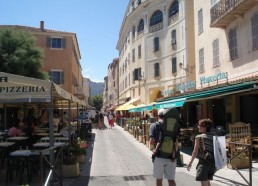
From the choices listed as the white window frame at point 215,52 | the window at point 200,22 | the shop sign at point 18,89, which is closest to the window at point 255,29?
the white window frame at point 215,52

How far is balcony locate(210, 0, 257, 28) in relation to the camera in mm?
17703

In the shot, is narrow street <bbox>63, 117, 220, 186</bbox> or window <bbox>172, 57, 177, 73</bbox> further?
window <bbox>172, 57, 177, 73</bbox>

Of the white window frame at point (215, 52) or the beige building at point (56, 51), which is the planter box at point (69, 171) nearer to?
the white window frame at point (215, 52)

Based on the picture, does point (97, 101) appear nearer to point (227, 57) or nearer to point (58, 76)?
point (58, 76)

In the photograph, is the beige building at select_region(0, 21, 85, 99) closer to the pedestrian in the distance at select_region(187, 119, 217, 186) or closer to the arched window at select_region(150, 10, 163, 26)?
the arched window at select_region(150, 10, 163, 26)

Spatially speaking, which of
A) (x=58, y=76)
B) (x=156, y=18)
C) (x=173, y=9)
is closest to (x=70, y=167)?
(x=58, y=76)

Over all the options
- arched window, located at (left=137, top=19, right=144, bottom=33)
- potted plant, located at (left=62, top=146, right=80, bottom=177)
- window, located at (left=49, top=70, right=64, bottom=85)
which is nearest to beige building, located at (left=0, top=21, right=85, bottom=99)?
window, located at (left=49, top=70, right=64, bottom=85)

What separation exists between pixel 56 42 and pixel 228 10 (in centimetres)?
2455

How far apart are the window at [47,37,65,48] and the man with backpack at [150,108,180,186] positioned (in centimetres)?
3408

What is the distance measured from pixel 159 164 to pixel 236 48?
14.2 metres

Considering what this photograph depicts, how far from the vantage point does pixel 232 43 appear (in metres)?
20.1

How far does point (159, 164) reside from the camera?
686cm

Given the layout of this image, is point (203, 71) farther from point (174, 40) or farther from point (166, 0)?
point (166, 0)

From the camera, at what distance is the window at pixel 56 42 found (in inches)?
1549
